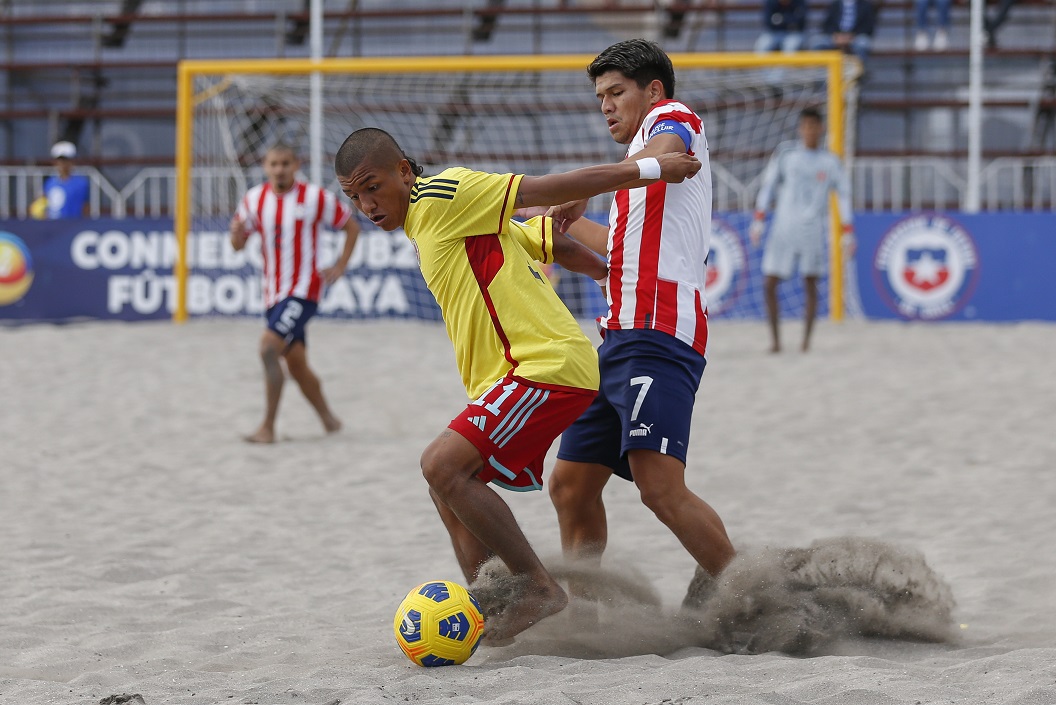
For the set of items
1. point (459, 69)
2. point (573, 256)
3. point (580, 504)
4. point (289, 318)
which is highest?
point (459, 69)

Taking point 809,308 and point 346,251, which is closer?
point 346,251

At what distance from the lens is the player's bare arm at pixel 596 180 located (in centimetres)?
335

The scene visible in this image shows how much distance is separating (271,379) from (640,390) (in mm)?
4381

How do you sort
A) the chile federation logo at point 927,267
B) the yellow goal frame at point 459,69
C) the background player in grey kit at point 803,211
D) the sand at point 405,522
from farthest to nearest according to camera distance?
the chile federation logo at point 927,267
the yellow goal frame at point 459,69
the background player in grey kit at point 803,211
the sand at point 405,522

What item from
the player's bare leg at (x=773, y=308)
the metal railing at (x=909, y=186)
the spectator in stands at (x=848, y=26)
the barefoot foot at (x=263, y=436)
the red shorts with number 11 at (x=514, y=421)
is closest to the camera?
the red shorts with number 11 at (x=514, y=421)

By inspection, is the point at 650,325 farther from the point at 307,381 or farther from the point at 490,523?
the point at 307,381

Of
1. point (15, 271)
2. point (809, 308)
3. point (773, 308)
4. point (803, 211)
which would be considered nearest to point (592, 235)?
point (773, 308)

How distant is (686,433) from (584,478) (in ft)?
1.30

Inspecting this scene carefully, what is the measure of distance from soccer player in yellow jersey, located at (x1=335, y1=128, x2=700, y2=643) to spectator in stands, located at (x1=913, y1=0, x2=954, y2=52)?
14.2m

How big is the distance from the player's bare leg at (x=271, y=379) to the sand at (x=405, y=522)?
0.13 meters

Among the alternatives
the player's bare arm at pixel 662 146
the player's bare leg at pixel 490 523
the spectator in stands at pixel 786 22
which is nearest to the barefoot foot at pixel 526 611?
the player's bare leg at pixel 490 523

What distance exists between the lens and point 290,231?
7.75 meters

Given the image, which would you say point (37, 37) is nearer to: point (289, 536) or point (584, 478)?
point (289, 536)

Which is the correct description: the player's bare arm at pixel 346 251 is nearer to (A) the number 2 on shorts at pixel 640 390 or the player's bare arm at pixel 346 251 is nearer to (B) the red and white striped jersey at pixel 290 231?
(B) the red and white striped jersey at pixel 290 231
